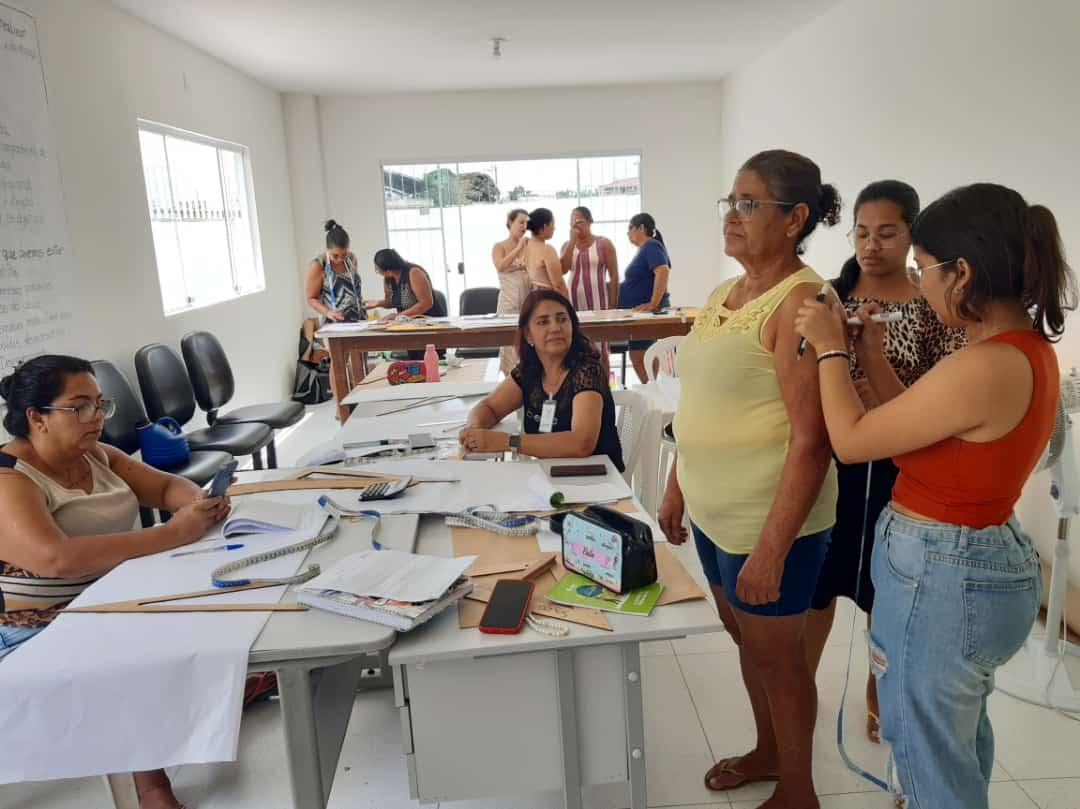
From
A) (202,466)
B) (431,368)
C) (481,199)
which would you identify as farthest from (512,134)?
(202,466)

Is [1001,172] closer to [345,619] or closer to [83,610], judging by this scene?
[345,619]

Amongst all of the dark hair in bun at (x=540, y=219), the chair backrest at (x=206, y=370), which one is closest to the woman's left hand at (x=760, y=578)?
the chair backrest at (x=206, y=370)

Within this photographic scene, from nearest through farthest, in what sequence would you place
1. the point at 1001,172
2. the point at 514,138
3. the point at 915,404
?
the point at 915,404, the point at 1001,172, the point at 514,138

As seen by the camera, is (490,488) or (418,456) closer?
(490,488)

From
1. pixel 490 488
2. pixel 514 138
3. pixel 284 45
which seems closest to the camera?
pixel 490 488

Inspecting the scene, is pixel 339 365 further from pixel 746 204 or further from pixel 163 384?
pixel 746 204

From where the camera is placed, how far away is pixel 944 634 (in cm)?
113

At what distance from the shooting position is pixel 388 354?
18.4ft

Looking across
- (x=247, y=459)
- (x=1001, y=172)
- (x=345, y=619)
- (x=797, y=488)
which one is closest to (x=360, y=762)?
(x=345, y=619)

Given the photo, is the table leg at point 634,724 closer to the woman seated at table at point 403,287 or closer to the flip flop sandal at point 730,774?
the flip flop sandal at point 730,774

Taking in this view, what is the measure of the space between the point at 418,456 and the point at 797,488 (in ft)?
4.48

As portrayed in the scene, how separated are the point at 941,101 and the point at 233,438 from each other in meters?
3.82

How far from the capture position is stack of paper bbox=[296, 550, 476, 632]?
4.20 feet

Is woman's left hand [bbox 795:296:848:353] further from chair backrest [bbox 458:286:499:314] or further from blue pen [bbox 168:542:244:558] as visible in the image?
chair backrest [bbox 458:286:499:314]
